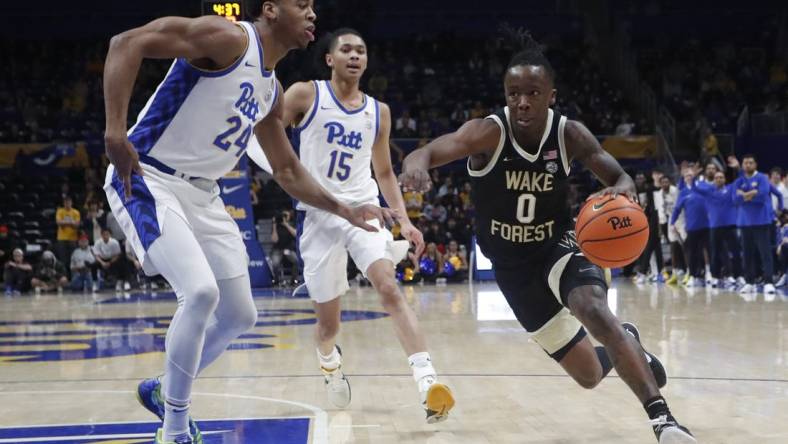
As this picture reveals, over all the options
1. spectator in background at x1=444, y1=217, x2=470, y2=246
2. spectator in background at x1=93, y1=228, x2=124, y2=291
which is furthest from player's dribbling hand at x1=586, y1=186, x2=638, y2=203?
spectator in background at x1=444, y1=217, x2=470, y2=246

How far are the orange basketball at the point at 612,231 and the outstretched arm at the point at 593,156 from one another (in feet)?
0.34

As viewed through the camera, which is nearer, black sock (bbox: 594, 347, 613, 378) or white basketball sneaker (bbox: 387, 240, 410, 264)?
black sock (bbox: 594, 347, 613, 378)

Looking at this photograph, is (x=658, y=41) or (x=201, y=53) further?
(x=658, y=41)

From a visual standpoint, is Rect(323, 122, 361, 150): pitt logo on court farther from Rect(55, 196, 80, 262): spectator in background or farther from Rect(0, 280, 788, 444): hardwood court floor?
Rect(55, 196, 80, 262): spectator in background

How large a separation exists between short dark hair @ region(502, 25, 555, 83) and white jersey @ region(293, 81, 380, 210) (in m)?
1.34

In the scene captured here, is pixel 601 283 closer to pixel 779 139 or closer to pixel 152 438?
pixel 152 438

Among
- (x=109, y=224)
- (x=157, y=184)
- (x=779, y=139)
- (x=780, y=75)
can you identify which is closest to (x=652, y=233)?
(x=779, y=139)

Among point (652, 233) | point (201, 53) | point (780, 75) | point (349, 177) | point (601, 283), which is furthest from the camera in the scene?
point (780, 75)

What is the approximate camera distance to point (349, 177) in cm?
629

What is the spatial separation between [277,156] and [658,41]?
26.6 metres

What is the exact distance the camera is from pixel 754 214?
14164mm

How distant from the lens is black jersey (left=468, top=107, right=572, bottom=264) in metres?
4.83

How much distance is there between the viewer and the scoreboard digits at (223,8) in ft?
43.2

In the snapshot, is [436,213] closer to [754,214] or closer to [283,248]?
[283,248]
